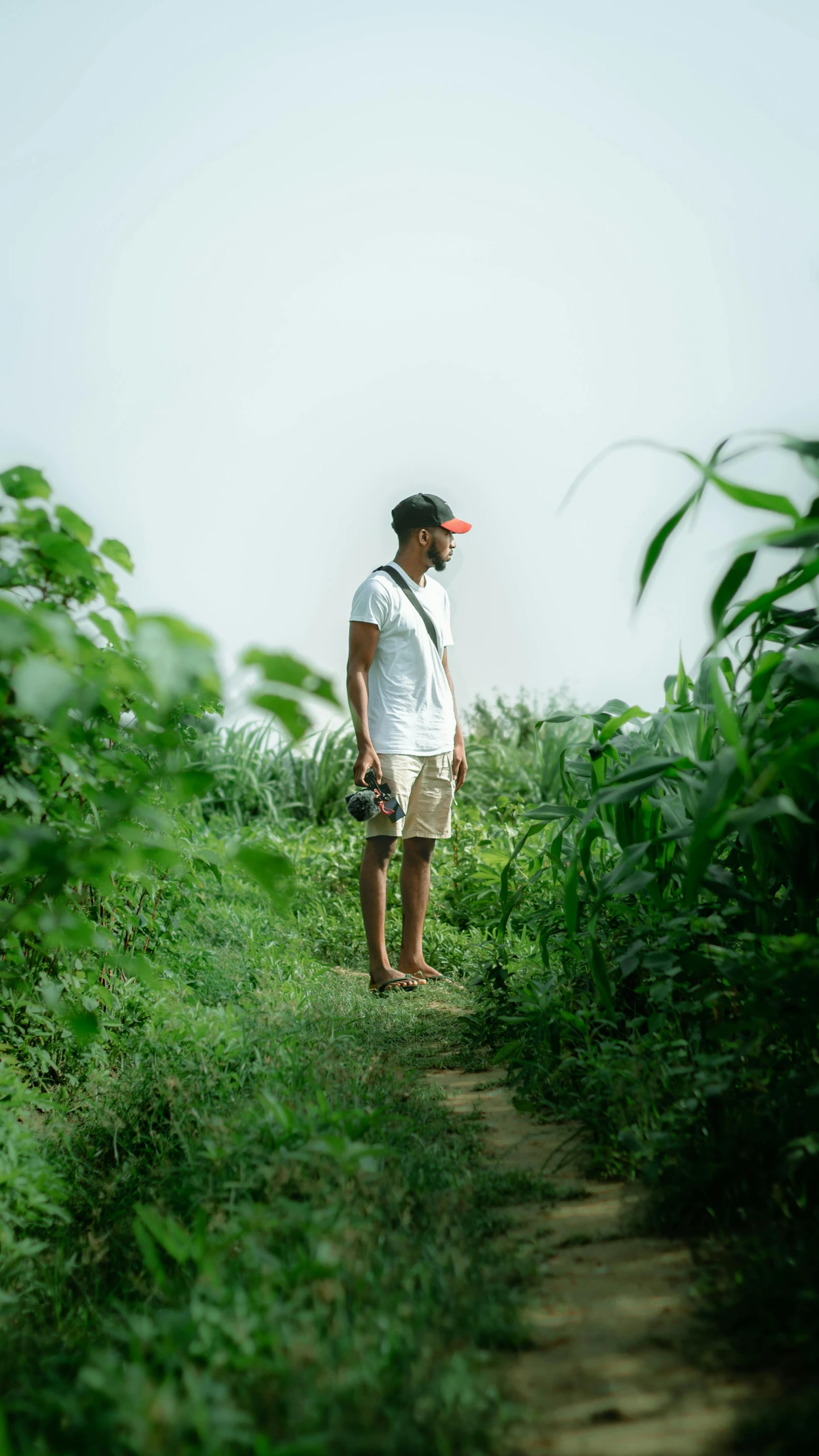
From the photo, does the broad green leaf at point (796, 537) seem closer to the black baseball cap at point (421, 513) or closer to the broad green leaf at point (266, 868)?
the broad green leaf at point (266, 868)

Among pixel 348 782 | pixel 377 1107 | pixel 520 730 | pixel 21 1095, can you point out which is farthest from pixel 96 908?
pixel 520 730

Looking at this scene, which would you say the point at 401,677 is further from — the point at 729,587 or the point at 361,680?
the point at 729,587

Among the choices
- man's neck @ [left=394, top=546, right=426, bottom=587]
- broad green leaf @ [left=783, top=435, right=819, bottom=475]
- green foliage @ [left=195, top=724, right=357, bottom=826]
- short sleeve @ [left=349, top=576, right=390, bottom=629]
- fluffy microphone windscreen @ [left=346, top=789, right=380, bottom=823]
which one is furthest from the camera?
green foliage @ [left=195, top=724, right=357, bottom=826]

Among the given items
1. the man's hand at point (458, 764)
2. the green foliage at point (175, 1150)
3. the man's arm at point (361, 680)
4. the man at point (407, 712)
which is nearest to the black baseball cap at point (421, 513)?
the man at point (407, 712)

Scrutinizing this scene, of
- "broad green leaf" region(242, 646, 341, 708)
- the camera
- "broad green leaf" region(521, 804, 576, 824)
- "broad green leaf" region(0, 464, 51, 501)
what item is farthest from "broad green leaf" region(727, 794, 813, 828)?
the camera

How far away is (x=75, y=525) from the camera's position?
1.61 m

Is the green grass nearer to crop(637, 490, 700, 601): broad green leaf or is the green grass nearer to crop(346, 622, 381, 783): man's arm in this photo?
crop(637, 490, 700, 601): broad green leaf

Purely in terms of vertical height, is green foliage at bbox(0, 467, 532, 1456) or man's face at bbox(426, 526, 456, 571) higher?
man's face at bbox(426, 526, 456, 571)

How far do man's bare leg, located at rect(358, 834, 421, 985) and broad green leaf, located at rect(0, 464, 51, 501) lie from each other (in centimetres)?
248

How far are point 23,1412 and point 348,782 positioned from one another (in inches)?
242

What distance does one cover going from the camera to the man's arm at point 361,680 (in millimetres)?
3930

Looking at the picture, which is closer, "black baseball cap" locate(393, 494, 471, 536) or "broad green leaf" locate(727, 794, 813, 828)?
"broad green leaf" locate(727, 794, 813, 828)

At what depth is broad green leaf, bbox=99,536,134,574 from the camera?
1.81 metres

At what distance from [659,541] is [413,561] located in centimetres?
262
